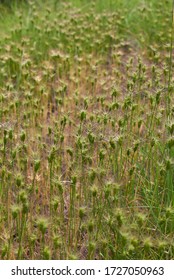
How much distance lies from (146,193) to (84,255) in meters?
0.44

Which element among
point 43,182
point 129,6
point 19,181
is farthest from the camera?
point 129,6

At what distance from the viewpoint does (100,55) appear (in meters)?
4.65

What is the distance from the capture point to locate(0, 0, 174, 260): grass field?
2359 millimetres

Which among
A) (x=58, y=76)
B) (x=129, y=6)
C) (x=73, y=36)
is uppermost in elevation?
(x=129, y=6)

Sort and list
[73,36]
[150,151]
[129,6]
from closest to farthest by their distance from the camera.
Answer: [150,151], [73,36], [129,6]

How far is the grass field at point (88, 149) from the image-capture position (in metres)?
2.36

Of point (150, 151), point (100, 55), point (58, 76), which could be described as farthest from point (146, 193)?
point (100, 55)

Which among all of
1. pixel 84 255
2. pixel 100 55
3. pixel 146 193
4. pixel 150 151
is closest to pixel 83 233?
pixel 84 255

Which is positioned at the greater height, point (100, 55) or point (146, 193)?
point (100, 55)

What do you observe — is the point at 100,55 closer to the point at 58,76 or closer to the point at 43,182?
the point at 58,76

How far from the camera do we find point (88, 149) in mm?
2801

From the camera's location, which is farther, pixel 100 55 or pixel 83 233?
pixel 100 55

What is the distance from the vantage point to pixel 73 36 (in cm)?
461

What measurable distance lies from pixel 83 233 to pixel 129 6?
3.50 meters
